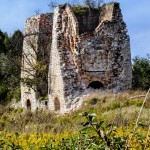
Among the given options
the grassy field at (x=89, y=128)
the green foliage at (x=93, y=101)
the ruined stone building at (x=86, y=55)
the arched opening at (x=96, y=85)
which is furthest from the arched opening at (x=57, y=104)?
the green foliage at (x=93, y=101)

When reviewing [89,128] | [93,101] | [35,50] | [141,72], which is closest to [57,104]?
[93,101]

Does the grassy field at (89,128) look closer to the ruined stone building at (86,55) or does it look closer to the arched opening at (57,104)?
the ruined stone building at (86,55)

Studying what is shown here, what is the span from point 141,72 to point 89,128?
39.0m

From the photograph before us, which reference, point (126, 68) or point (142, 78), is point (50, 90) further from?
point (142, 78)

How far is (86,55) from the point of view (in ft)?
108

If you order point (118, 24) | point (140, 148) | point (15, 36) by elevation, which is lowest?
point (140, 148)

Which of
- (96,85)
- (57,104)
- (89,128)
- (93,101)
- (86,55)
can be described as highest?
(86,55)

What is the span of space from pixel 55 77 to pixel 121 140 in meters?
29.7

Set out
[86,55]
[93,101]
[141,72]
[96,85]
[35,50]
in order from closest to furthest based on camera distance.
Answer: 1. [93,101]
2. [86,55]
3. [96,85]
4. [35,50]
5. [141,72]

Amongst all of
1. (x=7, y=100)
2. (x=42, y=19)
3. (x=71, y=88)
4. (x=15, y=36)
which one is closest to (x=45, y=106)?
(x=71, y=88)

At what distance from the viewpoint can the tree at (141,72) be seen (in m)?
39.8

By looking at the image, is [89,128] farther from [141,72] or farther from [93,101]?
[141,72]

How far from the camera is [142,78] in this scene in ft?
134

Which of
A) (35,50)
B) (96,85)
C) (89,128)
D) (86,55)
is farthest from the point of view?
(35,50)
